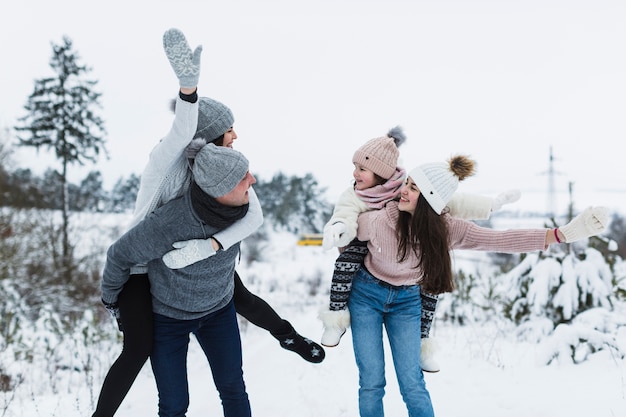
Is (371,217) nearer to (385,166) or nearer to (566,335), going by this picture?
(385,166)

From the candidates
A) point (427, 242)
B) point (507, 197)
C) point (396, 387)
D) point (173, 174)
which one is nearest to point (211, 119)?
point (173, 174)

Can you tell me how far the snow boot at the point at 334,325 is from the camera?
8.73 feet

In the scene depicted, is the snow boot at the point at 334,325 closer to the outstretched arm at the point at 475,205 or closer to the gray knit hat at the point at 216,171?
the outstretched arm at the point at 475,205

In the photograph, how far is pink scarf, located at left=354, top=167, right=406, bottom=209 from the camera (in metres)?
2.62

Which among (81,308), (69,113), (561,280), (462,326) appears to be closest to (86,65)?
(69,113)

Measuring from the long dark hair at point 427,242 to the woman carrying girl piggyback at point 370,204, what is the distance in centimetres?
22

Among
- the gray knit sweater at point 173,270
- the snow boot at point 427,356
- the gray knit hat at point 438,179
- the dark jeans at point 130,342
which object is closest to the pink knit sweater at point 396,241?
the gray knit hat at point 438,179

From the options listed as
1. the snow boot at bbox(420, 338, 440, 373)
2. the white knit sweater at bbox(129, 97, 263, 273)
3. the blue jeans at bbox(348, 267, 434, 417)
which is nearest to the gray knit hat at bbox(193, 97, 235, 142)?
the white knit sweater at bbox(129, 97, 263, 273)

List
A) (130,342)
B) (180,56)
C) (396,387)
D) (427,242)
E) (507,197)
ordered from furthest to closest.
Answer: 1. (396,387)
2. (507,197)
3. (427,242)
4. (130,342)
5. (180,56)

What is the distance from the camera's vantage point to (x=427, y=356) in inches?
111

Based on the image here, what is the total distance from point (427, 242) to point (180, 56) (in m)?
1.56

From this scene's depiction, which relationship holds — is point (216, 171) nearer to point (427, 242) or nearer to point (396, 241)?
point (396, 241)

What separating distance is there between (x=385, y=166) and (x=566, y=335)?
3.20 metres

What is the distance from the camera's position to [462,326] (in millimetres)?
8062
